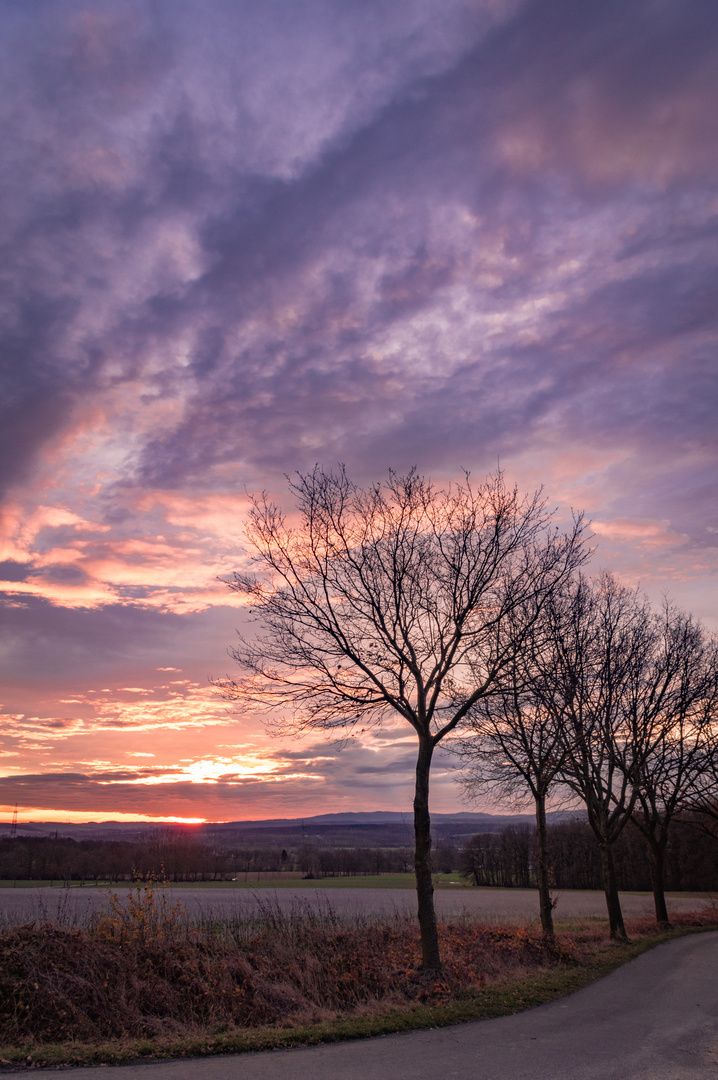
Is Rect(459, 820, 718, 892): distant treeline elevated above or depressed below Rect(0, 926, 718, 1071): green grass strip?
below

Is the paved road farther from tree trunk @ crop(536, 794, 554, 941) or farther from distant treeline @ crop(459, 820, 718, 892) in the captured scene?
distant treeline @ crop(459, 820, 718, 892)

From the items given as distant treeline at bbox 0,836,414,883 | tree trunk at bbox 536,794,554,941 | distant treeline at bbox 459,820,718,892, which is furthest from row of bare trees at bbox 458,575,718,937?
distant treeline at bbox 0,836,414,883

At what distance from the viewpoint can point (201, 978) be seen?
37.2 ft

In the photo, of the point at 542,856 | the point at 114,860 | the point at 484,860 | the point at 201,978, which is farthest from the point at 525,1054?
Result: the point at 484,860

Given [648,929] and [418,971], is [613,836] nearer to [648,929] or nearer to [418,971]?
[648,929]

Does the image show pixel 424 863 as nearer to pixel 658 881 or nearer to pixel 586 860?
pixel 658 881

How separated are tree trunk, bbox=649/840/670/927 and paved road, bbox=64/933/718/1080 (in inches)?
825

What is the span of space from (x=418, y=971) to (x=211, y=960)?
3.82 meters

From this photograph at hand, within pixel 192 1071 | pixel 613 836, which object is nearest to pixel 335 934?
pixel 192 1071

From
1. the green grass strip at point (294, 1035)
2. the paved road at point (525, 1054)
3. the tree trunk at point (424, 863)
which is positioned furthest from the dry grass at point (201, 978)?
the paved road at point (525, 1054)

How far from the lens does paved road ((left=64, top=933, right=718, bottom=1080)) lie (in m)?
7.18

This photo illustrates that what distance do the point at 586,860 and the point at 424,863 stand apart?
231ft

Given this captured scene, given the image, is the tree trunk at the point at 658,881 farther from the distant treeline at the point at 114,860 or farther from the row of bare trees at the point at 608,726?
the distant treeline at the point at 114,860

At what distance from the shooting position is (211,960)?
12008 mm
